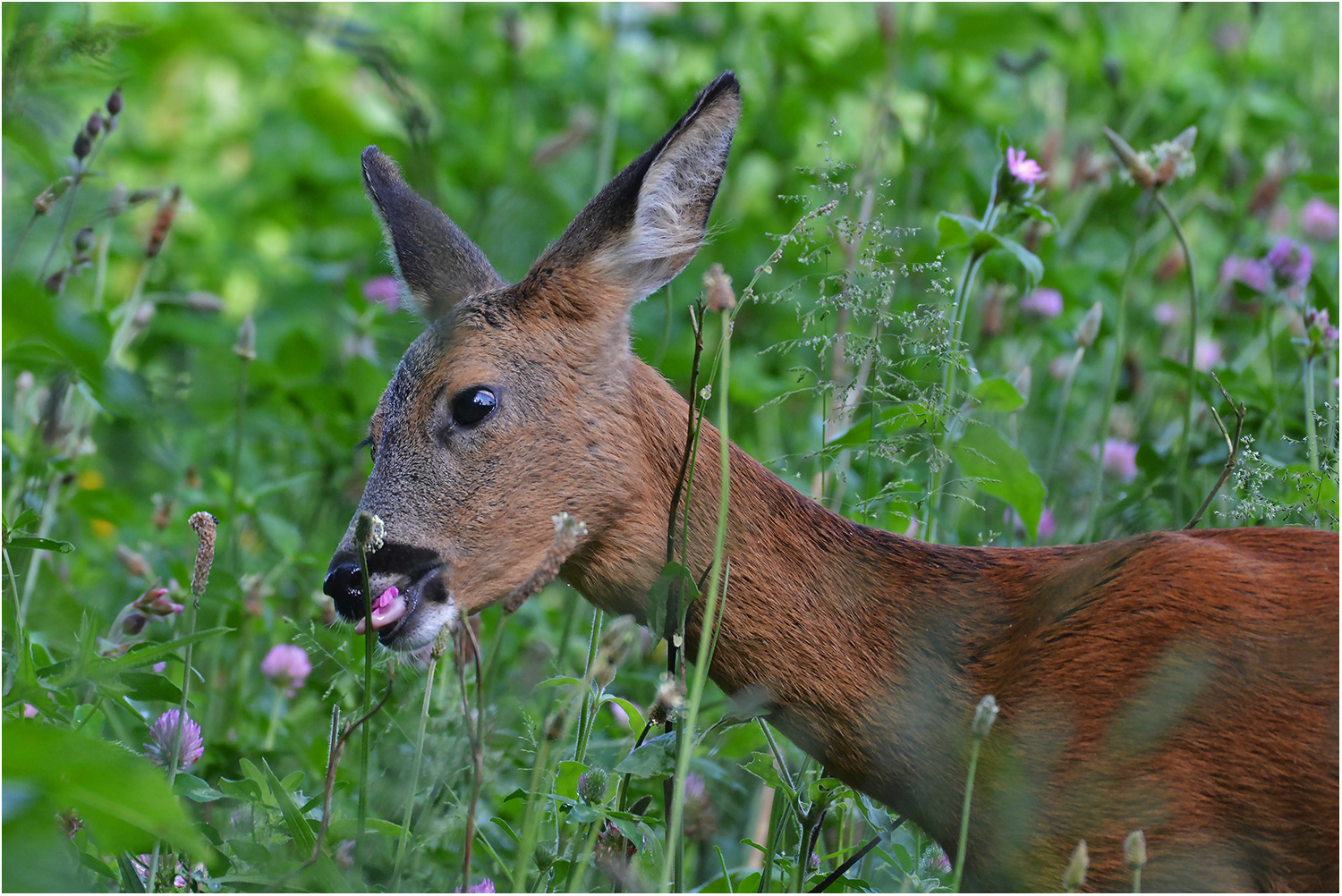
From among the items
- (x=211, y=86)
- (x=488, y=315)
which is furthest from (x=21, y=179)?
(x=211, y=86)

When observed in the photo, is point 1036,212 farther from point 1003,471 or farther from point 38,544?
point 38,544

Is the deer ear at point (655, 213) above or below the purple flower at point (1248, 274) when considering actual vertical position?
below

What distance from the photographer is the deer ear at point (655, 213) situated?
2648 mm

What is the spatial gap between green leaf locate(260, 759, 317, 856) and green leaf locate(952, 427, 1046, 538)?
61.5 inches

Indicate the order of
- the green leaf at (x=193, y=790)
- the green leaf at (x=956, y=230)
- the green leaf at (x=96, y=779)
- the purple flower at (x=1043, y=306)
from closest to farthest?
1. the green leaf at (x=96, y=779)
2. the green leaf at (x=193, y=790)
3. the green leaf at (x=956, y=230)
4. the purple flower at (x=1043, y=306)

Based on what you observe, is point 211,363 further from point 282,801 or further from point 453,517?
point 282,801

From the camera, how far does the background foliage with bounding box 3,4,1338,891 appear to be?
247 centimetres

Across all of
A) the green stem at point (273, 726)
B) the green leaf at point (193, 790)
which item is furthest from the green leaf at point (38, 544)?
the green stem at point (273, 726)

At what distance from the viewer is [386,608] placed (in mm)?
2520

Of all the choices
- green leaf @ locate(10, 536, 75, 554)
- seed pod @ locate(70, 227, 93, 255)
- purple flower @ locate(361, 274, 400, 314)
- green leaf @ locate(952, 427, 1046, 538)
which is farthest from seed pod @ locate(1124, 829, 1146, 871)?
purple flower @ locate(361, 274, 400, 314)

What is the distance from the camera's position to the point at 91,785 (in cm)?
154

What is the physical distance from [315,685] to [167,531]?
91cm

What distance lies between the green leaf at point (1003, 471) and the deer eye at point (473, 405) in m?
1.02

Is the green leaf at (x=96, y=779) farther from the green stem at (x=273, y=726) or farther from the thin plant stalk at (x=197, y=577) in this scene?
the green stem at (x=273, y=726)
